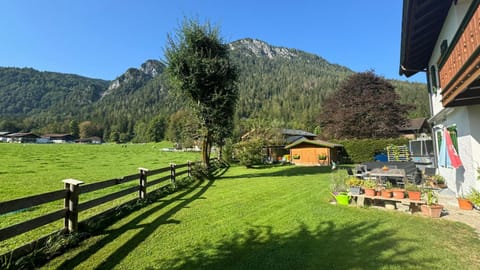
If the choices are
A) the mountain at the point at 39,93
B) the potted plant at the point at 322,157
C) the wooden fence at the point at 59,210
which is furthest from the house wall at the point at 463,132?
the mountain at the point at 39,93

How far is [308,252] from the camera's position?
3.91 meters

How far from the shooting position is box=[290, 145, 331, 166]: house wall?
23.3 m

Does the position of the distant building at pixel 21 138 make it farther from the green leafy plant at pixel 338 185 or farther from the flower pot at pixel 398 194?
the flower pot at pixel 398 194

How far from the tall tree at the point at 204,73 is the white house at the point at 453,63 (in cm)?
900

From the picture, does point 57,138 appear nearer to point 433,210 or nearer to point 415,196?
point 415,196

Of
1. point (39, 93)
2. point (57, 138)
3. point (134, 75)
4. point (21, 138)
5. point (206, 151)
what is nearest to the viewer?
point (206, 151)

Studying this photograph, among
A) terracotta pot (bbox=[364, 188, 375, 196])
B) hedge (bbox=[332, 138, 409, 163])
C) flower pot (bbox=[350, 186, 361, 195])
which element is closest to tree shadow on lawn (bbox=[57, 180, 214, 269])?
flower pot (bbox=[350, 186, 361, 195])

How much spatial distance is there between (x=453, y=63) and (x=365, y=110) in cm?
2180

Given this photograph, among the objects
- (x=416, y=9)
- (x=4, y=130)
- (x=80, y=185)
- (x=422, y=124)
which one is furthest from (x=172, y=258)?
(x=4, y=130)

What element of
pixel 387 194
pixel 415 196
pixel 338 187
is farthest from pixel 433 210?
pixel 338 187

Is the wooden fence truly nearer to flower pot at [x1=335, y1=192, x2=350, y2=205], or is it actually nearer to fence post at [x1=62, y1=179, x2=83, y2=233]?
fence post at [x1=62, y1=179, x2=83, y2=233]

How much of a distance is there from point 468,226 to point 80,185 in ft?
27.7

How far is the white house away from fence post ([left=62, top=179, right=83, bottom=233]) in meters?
7.69

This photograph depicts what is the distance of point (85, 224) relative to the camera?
480cm
